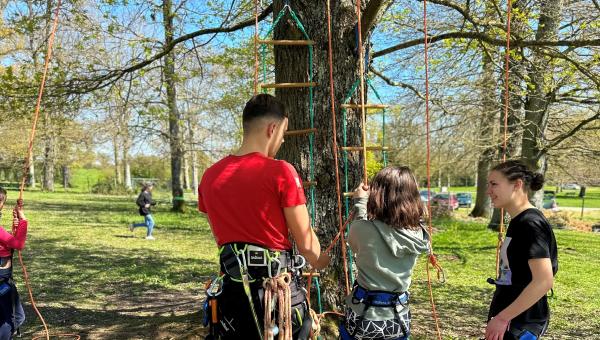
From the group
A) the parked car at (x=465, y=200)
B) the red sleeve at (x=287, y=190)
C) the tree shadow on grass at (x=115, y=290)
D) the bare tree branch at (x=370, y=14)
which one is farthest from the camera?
the parked car at (x=465, y=200)

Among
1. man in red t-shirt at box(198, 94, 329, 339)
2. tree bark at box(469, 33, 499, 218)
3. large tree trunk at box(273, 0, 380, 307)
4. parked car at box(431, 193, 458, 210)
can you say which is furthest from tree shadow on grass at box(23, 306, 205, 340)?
parked car at box(431, 193, 458, 210)

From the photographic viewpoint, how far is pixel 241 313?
7.78 ft

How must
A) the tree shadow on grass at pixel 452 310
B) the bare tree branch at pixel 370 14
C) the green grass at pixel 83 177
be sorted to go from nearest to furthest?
the bare tree branch at pixel 370 14
the tree shadow on grass at pixel 452 310
the green grass at pixel 83 177

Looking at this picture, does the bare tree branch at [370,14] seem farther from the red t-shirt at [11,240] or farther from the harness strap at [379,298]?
the red t-shirt at [11,240]

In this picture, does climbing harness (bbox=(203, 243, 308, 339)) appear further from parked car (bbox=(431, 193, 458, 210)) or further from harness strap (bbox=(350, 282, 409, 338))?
parked car (bbox=(431, 193, 458, 210))

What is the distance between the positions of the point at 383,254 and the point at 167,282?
6.24m

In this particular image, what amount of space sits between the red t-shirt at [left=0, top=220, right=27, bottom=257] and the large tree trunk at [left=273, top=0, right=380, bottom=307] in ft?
7.25

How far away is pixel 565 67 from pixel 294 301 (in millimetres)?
6960

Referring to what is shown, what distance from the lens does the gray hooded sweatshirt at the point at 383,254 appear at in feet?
7.99

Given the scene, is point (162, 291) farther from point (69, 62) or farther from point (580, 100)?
point (580, 100)

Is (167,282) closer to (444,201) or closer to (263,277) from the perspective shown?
(263,277)

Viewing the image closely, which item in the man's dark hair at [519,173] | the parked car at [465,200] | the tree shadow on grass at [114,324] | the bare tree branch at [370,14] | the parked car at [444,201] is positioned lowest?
the parked car at [465,200]

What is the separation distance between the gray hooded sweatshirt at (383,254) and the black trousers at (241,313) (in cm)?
34

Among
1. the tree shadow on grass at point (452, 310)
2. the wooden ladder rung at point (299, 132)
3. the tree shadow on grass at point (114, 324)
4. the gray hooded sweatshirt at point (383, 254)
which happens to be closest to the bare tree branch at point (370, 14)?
the wooden ladder rung at point (299, 132)
